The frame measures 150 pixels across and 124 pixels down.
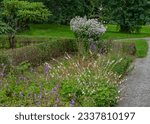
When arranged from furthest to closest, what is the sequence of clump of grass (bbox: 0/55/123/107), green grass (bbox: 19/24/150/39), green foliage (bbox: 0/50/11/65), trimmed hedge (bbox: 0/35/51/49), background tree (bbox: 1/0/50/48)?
green grass (bbox: 19/24/150/39)
trimmed hedge (bbox: 0/35/51/49)
background tree (bbox: 1/0/50/48)
green foliage (bbox: 0/50/11/65)
clump of grass (bbox: 0/55/123/107)

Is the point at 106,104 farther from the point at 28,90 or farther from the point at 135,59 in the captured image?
the point at 135,59

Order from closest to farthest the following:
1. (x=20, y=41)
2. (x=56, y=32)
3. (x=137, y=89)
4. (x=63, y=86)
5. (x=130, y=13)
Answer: (x=63, y=86) → (x=137, y=89) → (x=20, y=41) → (x=56, y=32) → (x=130, y=13)

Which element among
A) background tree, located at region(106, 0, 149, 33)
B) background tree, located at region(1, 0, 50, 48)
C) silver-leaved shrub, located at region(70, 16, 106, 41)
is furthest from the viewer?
background tree, located at region(106, 0, 149, 33)

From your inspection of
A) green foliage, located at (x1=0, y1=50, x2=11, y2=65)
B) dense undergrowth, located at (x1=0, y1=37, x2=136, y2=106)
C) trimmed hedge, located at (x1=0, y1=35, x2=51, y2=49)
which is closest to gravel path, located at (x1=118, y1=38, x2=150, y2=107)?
dense undergrowth, located at (x1=0, y1=37, x2=136, y2=106)

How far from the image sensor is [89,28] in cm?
2191

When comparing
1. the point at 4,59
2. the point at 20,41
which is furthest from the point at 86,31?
the point at 4,59

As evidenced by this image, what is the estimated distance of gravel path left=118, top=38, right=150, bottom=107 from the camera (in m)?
11.1

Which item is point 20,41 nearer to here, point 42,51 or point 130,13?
point 42,51

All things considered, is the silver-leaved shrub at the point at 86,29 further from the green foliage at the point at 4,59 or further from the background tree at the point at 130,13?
the background tree at the point at 130,13

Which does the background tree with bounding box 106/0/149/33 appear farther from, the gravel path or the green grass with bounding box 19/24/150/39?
the gravel path

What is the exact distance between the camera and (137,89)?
13.1m

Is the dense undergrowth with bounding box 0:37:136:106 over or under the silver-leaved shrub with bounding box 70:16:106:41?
over

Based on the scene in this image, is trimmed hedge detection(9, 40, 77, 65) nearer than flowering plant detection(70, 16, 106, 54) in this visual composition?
Yes

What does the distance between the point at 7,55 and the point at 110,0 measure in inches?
1202
